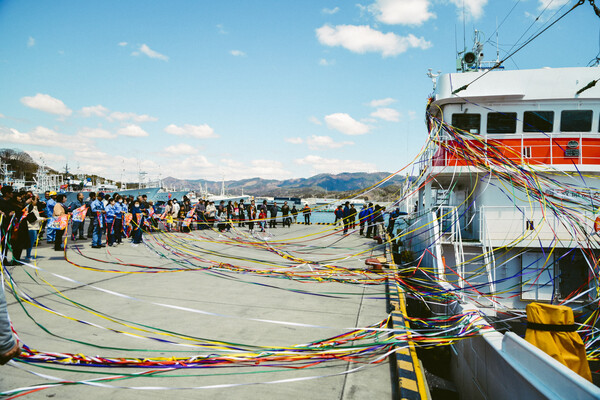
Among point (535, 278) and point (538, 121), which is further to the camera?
point (538, 121)

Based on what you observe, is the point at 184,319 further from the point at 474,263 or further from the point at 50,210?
the point at 50,210

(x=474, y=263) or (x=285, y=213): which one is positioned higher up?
(x=285, y=213)

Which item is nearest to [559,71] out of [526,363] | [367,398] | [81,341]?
[526,363]

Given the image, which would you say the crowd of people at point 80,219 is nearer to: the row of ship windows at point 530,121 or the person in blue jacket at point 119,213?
the person in blue jacket at point 119,213

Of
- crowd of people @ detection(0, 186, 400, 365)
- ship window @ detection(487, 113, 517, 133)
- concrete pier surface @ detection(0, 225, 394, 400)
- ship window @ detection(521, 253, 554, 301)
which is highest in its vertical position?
ship window @ detection(487, 113, 517, 133)

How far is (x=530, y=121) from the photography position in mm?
9633

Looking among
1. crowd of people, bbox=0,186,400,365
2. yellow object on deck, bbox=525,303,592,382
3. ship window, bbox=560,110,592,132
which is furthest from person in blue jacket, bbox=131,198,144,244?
ship window, bbox=560,110,592,132

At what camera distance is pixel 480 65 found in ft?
42.8

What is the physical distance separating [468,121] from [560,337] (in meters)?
7.60

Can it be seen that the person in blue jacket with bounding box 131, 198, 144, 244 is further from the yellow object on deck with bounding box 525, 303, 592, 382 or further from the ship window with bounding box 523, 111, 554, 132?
the ship window with bounding box 523, 111, 554, 132

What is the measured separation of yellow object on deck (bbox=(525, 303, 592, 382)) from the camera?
344 centimetres

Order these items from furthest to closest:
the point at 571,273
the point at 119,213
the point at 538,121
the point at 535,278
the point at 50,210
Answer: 1. the point at 50,210
2. the point at 119,213
3. the point at 538,121
4. the point at 571,273
5. the point at 535,278

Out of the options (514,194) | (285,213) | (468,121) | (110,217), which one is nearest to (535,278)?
(514,194)

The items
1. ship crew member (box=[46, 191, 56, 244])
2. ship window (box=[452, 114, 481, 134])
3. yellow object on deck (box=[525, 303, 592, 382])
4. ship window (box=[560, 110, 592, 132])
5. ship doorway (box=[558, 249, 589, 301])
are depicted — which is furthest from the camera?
ship crew member (box=[46, 191, 56, 244])
